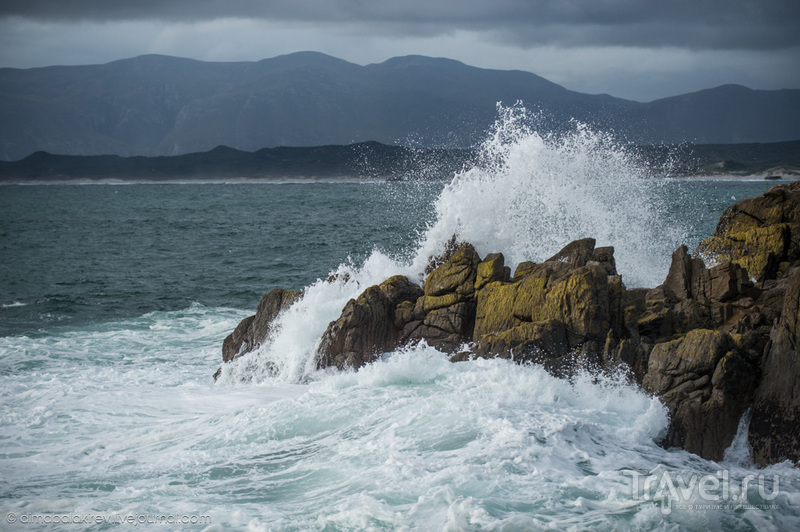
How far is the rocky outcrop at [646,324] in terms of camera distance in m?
8.66

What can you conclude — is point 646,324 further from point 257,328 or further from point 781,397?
point 257,328

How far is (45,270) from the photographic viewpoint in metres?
25.6

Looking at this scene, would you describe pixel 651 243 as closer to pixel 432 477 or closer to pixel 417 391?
pixel 417 391

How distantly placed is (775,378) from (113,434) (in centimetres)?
876

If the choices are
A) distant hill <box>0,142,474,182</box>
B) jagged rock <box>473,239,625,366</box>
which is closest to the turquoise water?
jagged rock <box>473,239,625,366</box>

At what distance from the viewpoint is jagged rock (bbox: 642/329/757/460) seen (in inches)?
337

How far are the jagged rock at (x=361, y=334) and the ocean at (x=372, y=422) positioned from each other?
35cm

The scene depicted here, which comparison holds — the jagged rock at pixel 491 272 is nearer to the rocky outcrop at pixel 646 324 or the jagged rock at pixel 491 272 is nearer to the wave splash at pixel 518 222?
the rocky outcrop at pixel 646 324

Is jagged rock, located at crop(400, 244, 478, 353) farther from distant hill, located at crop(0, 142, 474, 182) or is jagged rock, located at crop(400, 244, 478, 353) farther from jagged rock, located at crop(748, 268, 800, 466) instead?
distant hill, located at crop(0, 142, 474, 182)

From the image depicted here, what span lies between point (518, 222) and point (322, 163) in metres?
153

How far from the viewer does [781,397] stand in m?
8.61

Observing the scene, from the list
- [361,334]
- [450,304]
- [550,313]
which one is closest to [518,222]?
[450,304]

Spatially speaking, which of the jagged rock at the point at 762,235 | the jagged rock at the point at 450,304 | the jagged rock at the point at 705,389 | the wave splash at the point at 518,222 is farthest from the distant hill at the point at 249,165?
the jagged rock at the point at 705,389

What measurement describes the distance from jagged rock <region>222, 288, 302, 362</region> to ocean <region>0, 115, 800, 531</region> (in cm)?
41
